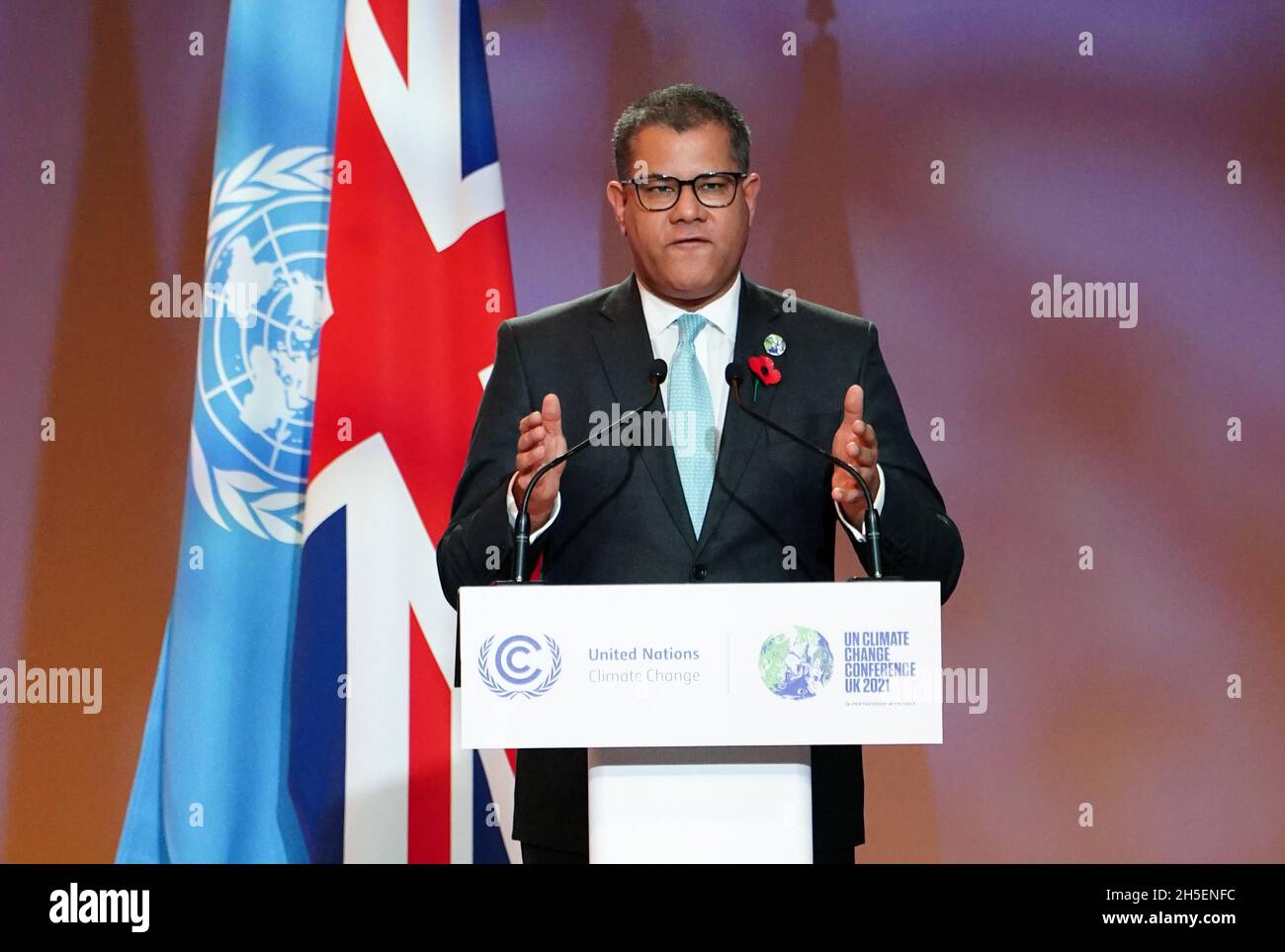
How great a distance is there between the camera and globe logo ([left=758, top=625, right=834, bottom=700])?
163cm

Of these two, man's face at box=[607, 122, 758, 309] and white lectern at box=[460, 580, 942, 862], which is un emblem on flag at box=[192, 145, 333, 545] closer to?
man's face at box=[607, 122, 758, 309]

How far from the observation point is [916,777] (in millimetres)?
4070

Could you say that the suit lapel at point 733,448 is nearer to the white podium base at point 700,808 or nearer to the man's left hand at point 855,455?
the man's left hand at point 855,455

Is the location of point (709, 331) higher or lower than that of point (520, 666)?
higher

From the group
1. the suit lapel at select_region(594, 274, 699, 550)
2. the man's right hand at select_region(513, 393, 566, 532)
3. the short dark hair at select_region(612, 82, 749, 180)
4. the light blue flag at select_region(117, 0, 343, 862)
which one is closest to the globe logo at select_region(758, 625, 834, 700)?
the man's right hand at select_region(513, 393, 566, 532)

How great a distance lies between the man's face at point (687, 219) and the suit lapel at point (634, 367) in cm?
9

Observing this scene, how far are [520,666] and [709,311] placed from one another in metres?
0.87

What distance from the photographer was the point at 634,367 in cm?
227

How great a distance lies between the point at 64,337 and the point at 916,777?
8.97 feet

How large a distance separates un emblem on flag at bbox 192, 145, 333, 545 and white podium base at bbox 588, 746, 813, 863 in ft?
5.67

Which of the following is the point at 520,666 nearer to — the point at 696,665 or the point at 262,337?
the point at 696,665

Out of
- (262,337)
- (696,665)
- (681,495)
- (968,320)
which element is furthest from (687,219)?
(968,320)

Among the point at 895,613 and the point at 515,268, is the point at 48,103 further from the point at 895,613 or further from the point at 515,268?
the point at 895,613

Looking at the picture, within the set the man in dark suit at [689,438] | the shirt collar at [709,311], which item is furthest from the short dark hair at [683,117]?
the shirt collar at [709,311]
